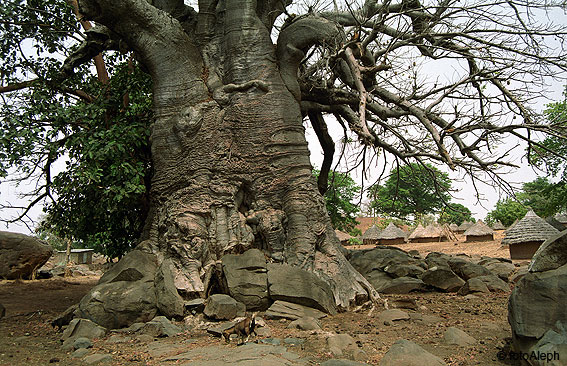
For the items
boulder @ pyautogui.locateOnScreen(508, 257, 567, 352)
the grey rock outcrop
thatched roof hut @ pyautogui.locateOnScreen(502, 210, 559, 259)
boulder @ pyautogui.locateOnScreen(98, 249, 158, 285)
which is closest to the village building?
boulder @ pyautogui.locateOnScreen(98, 249, 158, 285)

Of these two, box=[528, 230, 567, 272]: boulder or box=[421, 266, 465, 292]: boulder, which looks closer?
box=[528, 230, 567, 272]: boulder

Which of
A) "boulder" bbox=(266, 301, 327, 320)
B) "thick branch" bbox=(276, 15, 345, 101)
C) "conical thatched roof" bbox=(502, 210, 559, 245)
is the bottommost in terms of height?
"boulder" bbox=(266, 301, 327, 320)

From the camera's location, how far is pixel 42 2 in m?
6.93

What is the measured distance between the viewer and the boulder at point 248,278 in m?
4.12

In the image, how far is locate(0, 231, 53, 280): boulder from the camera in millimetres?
9648

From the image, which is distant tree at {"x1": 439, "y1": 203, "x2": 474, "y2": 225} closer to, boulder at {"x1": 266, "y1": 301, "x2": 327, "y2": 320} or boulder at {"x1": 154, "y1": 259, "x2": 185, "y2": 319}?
boulder at {"x1": 266, "y1": 301, "x2": 327, "y2": 320}

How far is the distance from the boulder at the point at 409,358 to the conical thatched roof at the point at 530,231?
10.4 meters

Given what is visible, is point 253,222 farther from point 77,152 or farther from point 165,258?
point 77,152

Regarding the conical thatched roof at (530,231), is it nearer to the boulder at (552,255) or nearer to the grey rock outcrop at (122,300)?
the boulder at (552,255)

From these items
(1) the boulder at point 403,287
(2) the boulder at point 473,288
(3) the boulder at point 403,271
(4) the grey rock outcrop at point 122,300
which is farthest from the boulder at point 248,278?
(2) the boulder at point 473,288

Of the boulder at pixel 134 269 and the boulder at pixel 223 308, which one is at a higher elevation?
the boulder at pixel 134 269

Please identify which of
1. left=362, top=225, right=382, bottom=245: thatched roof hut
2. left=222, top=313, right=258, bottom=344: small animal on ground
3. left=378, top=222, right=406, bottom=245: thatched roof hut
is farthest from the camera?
left=362, top=225, right=382, bottom=245: thatched roof hut

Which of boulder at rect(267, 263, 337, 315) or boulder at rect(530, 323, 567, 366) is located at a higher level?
boulder at rect(267, 263, 337, 315)

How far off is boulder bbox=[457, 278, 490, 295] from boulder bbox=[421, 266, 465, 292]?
8.6 inches
